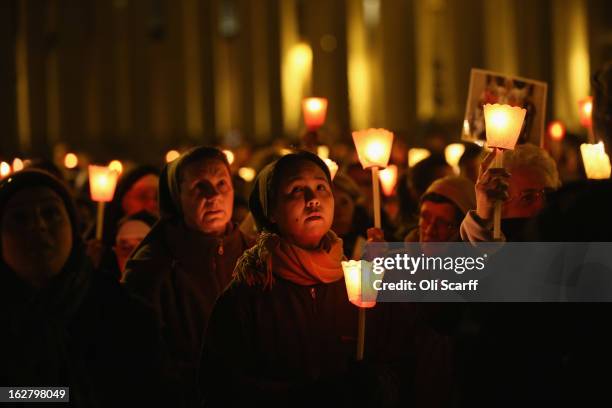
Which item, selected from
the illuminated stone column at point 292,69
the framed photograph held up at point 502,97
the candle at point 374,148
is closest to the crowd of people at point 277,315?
the candle at point 374,148

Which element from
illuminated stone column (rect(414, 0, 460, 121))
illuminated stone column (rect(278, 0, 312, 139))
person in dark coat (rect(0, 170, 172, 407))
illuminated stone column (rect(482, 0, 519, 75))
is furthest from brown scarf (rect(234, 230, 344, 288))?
illuminated stone column (rect(278, 0, 312, 139))

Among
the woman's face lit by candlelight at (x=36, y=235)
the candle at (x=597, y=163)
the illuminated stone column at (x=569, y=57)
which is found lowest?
the woman's face lit by candlelight at (x=36, y=235)

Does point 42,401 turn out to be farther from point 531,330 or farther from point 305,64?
point 305,64

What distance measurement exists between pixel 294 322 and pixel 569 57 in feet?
65.9

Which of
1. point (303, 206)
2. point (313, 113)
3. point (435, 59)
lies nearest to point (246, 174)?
point (313, 113)

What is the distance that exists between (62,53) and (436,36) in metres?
18.5

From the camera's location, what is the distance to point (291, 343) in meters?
3.89

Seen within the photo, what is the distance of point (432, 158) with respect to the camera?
22.2ft

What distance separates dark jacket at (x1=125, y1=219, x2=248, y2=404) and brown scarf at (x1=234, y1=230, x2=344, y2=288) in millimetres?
840

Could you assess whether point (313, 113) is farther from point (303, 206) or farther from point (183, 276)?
point (303, 206)

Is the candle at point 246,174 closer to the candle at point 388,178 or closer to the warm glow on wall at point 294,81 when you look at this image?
the candle at point 388,178

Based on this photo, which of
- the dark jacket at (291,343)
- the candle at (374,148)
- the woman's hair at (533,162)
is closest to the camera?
the dark jacket at (291,343)

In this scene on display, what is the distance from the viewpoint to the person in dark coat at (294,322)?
3.82 m

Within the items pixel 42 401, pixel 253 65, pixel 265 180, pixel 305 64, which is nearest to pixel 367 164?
pixel 265 180
